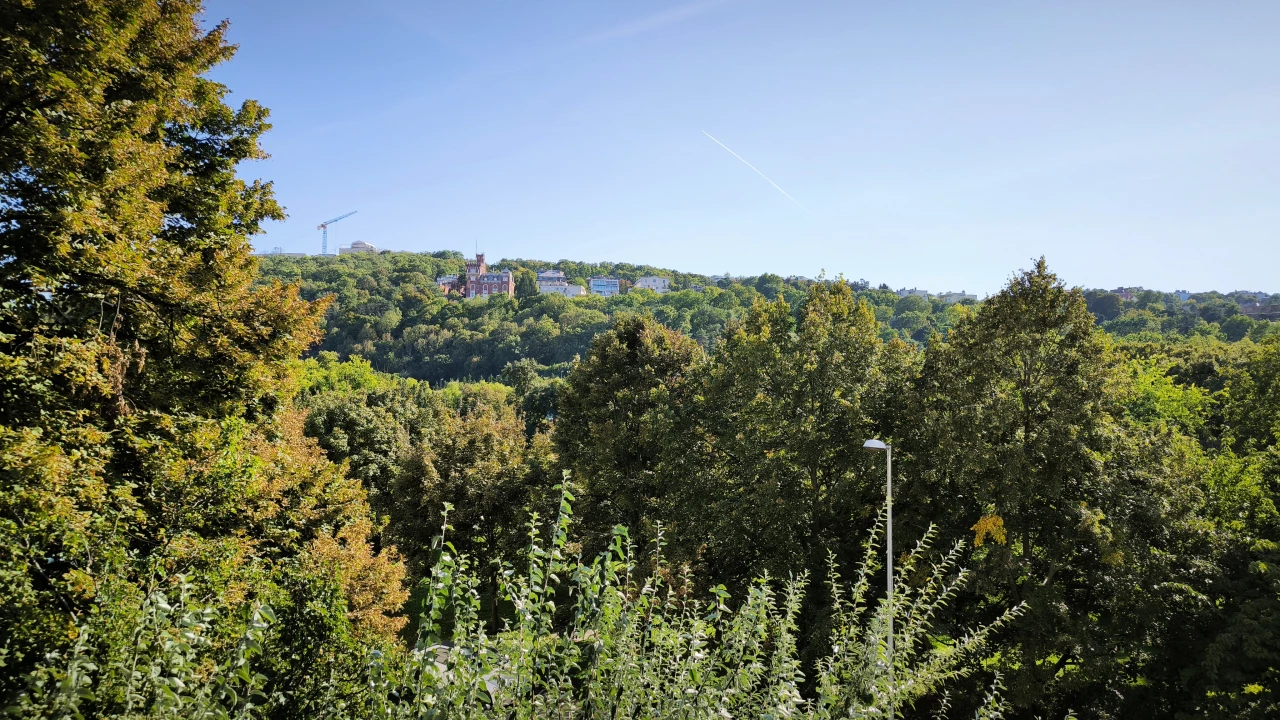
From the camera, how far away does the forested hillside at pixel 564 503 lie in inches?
183

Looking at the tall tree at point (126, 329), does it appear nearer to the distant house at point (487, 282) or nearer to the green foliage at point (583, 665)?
the green foliage at point (583, 665)

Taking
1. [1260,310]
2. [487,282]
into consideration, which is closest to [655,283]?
[487,282]

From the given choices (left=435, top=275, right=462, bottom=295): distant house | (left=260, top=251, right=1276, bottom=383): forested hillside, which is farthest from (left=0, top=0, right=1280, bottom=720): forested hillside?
(left=435, top=275, right=462, bottom=295): distant house

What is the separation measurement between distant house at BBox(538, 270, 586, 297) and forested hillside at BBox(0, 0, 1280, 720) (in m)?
155

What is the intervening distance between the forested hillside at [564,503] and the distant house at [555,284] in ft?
507

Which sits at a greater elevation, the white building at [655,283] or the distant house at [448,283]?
the white building at [655,283]

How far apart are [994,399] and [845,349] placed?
11.8 ft

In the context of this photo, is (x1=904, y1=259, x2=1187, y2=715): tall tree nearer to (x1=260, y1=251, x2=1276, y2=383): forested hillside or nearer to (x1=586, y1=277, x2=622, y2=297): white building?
(x1=260, y1=251, x2=1276, y2=383): forested hillside

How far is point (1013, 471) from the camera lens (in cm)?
1287

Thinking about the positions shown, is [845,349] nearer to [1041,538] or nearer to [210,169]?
[1041,538]

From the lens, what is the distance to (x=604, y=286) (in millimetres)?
194375

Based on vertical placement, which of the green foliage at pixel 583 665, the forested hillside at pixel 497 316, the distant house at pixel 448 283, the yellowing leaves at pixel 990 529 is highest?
the distant house at pixel 448 283

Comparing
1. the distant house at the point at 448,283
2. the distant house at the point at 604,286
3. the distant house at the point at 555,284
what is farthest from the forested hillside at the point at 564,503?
the distant house at the point at 604,286

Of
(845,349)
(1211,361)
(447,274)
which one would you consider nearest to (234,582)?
(845,349)
